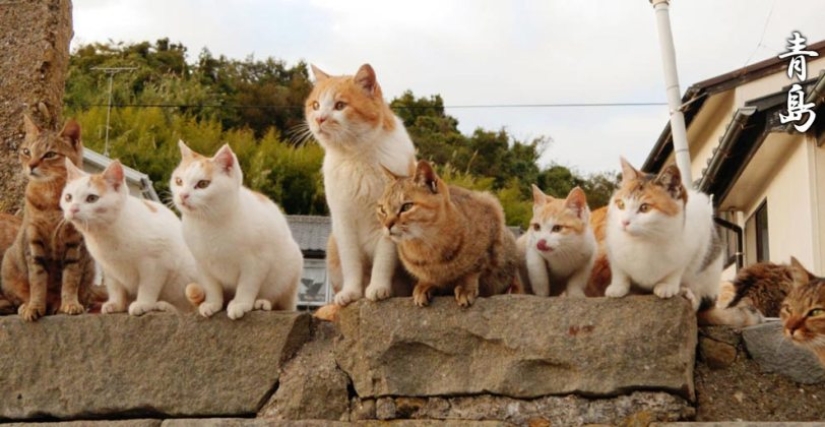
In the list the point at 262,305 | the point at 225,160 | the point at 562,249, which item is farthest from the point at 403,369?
the point at 225,160

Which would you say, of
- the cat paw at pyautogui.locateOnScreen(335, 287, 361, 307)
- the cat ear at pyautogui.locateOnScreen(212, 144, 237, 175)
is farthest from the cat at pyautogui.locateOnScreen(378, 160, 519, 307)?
the cat ear at pyautogui.locateOnScreen(212, 144, 237, 175)

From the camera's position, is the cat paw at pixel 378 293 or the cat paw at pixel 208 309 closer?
the cat paw at pixel 378 293

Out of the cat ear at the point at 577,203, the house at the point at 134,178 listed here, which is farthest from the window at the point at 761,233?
the cat ear at the point at 577,203

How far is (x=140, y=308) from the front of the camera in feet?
14.5

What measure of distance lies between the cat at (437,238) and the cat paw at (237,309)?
69cm

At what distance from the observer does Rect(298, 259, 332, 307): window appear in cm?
1425

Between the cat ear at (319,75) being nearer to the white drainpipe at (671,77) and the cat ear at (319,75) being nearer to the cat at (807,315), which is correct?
the cat at (807,315)

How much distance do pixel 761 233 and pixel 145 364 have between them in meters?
10.5

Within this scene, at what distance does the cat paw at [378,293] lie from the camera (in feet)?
13.6

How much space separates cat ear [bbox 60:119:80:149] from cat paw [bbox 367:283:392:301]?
1.73m

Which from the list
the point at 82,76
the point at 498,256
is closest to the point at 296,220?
the point at 82,76

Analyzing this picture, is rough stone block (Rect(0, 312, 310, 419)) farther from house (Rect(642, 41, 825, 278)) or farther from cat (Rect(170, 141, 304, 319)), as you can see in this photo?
house (Rect(642, 41, 825, 278))

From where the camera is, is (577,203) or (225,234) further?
(577,203)

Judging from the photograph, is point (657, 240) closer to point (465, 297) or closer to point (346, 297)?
point (465, 297)
